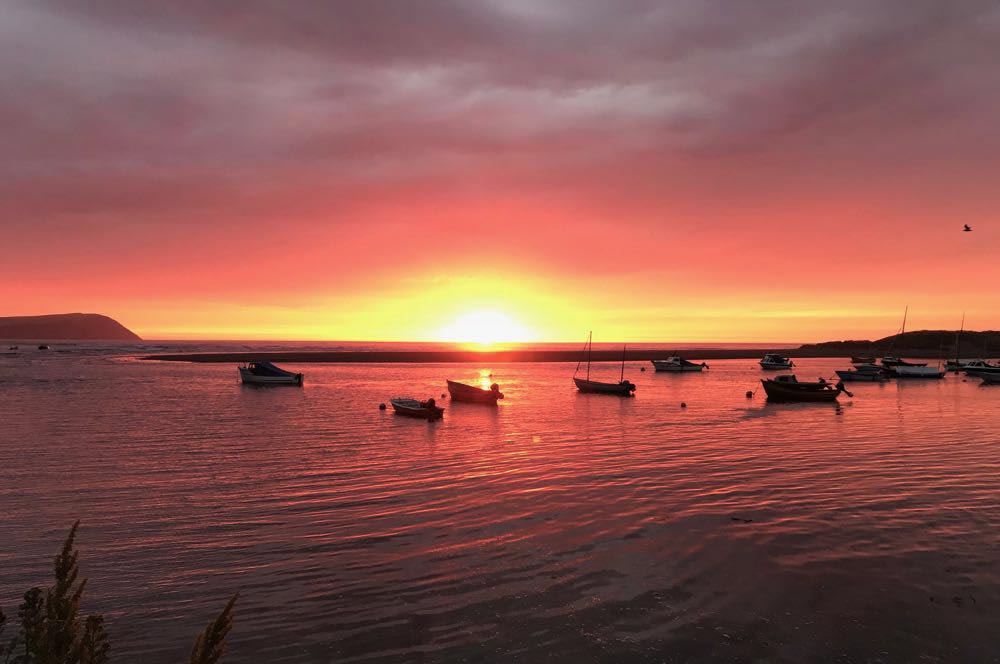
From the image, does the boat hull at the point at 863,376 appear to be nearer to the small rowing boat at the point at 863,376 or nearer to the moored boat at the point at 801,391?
the small rowing boat at the point at 863,376

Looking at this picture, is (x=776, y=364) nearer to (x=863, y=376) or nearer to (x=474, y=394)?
(x=863, y=376)

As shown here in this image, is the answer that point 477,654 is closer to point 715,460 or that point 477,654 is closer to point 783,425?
point 715,460

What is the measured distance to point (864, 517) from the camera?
15469mm

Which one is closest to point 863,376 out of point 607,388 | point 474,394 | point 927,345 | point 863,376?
point 863,376

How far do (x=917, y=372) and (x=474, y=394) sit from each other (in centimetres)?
7120

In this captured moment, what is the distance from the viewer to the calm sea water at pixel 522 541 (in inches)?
363

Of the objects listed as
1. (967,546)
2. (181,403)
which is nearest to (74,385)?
(181,403)

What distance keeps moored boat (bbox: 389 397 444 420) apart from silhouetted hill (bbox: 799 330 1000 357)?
174 m

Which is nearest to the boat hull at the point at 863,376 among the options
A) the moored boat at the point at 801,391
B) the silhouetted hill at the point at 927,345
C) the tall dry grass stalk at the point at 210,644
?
the moored boat at the point at 801,391

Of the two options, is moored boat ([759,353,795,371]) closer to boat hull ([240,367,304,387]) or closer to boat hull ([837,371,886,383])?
boat hull ([837,371,886,383])

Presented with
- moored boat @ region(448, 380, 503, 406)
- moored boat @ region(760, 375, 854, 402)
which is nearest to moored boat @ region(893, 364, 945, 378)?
moored boat @ region(760, 375, 854, 402)

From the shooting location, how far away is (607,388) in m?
57.6

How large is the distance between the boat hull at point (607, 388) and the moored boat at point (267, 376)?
1214 inches

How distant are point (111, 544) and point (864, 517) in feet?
62.0
